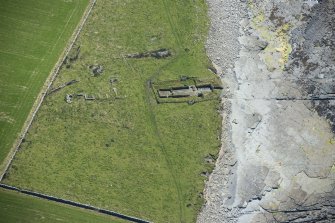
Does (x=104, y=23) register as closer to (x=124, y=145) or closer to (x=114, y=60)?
(x=114, y=60)

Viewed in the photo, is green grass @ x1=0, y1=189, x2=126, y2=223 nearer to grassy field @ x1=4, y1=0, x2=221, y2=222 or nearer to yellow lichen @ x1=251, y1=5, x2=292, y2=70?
grassy field @ x1=4, y1=0, x2=221, y2=222

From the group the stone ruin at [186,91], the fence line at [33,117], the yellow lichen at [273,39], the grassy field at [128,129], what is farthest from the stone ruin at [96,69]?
the yellow lichen at [273,39]

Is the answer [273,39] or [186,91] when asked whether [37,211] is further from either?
[273,39]

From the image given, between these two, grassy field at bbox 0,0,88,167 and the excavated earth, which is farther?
grassy field at bbox 0,0,88,167

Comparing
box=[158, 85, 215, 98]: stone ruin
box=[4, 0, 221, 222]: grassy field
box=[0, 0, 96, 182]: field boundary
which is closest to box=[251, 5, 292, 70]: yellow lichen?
box=[4, 0, 221, 222]: grassy field

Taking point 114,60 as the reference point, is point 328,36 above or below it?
above

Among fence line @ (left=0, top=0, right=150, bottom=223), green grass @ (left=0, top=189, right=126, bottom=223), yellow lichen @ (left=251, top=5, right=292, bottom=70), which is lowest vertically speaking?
green grass @ (left=0, top=189, right=126, bottom=223)

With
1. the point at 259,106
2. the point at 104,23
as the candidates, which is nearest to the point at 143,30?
the point at 104,23

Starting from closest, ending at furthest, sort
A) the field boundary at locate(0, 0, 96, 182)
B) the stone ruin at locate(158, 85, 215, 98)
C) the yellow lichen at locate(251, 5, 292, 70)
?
the field boundary at locate(0, 0, 96, 182) → the stone ruin at locate(158, 85, 215, 98) → the yellow lichen at locate(251, 5, 292, 70)
